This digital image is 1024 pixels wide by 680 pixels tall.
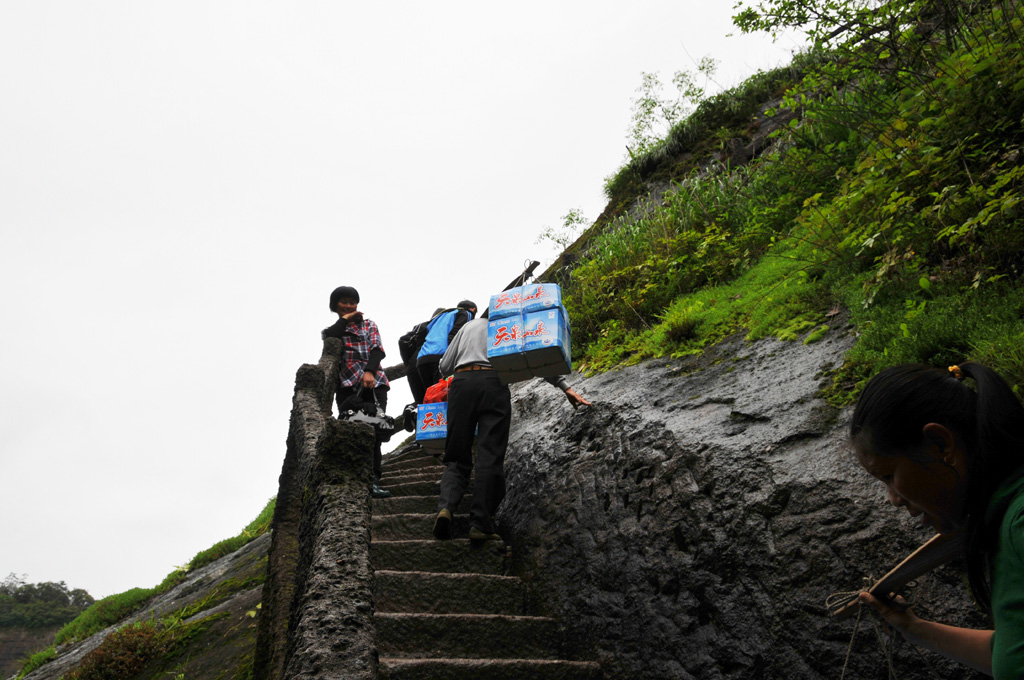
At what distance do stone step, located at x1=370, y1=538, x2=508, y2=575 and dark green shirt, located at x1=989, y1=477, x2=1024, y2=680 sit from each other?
320 centimetres

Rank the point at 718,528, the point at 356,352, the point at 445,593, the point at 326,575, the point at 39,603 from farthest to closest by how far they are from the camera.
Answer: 1. the point at 39,603
2. the point at 356,352
3. the point at 445,593
4. the point at 718,528
5. the point at 326,575

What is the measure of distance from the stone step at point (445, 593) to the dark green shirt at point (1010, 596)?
9.66 ft

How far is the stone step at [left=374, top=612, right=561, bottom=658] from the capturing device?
3053 millimetres

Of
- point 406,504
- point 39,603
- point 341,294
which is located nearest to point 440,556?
point 406,504

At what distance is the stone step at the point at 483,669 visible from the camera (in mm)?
2703

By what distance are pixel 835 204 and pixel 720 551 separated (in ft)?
8.20

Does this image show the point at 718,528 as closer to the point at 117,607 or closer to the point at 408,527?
the point at 408,527

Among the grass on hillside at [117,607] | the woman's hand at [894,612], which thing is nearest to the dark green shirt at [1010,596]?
the woman's hand at [894,612]

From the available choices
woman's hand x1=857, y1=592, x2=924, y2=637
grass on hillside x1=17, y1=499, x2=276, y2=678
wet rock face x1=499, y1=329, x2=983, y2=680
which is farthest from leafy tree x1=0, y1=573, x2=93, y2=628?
woman's hand x1=857, y1=592, x2=924, y2=637

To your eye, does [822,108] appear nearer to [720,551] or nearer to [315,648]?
[720,551]

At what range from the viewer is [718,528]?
8.81 feet

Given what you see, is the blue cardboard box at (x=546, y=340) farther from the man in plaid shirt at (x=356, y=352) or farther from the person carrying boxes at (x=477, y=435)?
the man in plaid shirt at (x=356, y=352)

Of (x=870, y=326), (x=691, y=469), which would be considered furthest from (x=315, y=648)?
(x=870, y=326)

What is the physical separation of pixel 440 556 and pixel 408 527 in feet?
1.73
